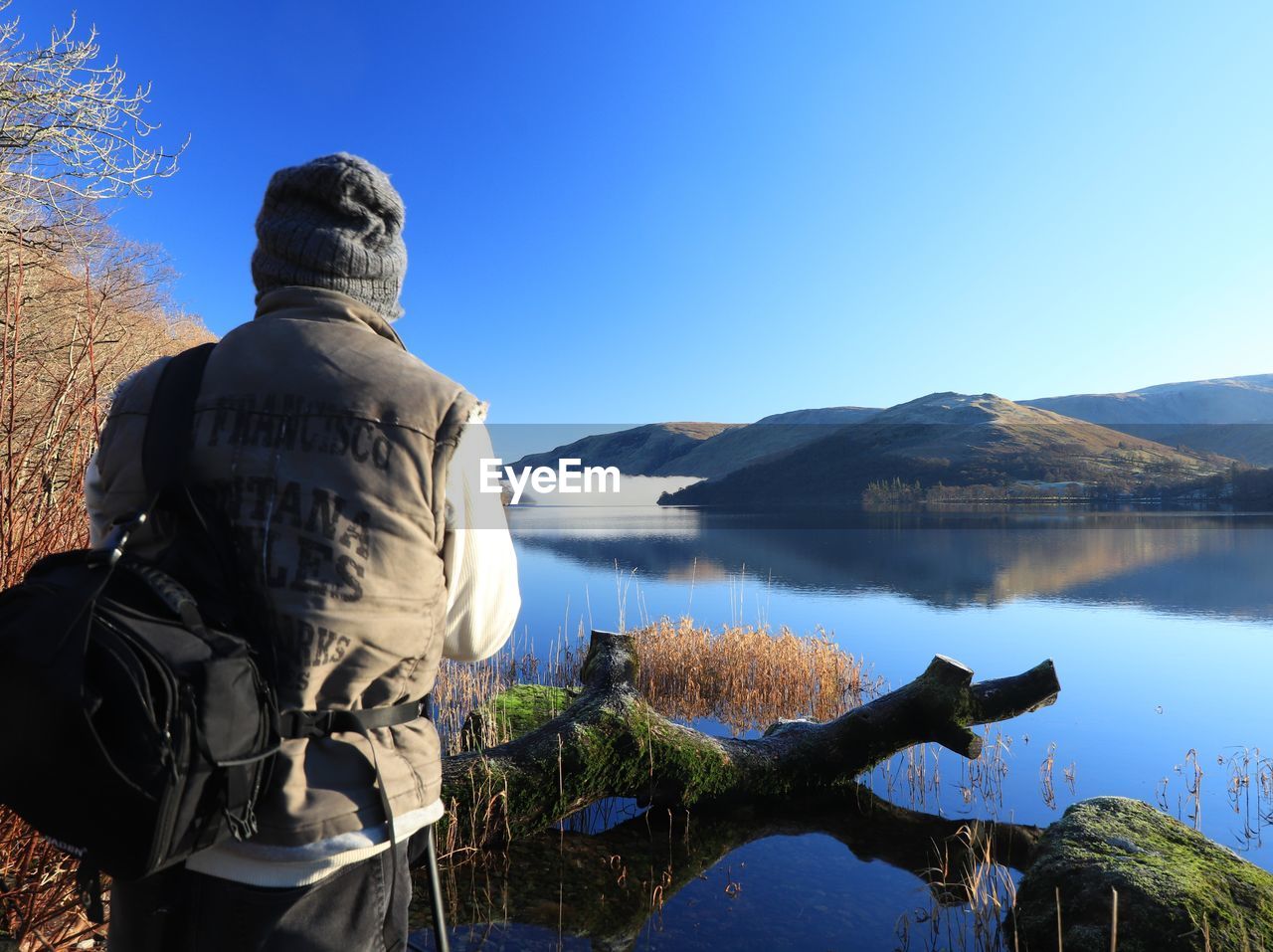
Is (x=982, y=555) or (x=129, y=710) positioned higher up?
(x=129, y=710)

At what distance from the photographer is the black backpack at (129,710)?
3.49ft

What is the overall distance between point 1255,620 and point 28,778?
95.4 feet

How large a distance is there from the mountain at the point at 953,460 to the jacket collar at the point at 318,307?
9616 centimetres

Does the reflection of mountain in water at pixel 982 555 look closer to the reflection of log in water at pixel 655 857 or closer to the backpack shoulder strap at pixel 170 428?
the reflection of log in water at pixel 655 857

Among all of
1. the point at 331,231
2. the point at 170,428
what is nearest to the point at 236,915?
the point at 170,428

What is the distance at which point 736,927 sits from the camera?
4824 millimetres

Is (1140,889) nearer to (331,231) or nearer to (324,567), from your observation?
(324,567)

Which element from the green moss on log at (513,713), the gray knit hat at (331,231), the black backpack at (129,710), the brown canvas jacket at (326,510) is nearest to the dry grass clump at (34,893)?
the black backpack at (129,710)

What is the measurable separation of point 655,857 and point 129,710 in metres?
5.23

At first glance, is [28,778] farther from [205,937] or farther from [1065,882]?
[1065,882]

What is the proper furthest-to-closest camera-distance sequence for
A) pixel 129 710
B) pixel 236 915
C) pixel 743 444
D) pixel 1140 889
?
pixel 743 444
pixel 1140 889
pixel 236 915
pixel 129 710

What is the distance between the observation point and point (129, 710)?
1.10 metres

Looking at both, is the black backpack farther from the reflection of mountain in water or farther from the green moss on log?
the reflection of mountain in water

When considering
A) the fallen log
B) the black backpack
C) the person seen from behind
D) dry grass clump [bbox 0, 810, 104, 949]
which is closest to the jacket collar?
the person seen from behind
